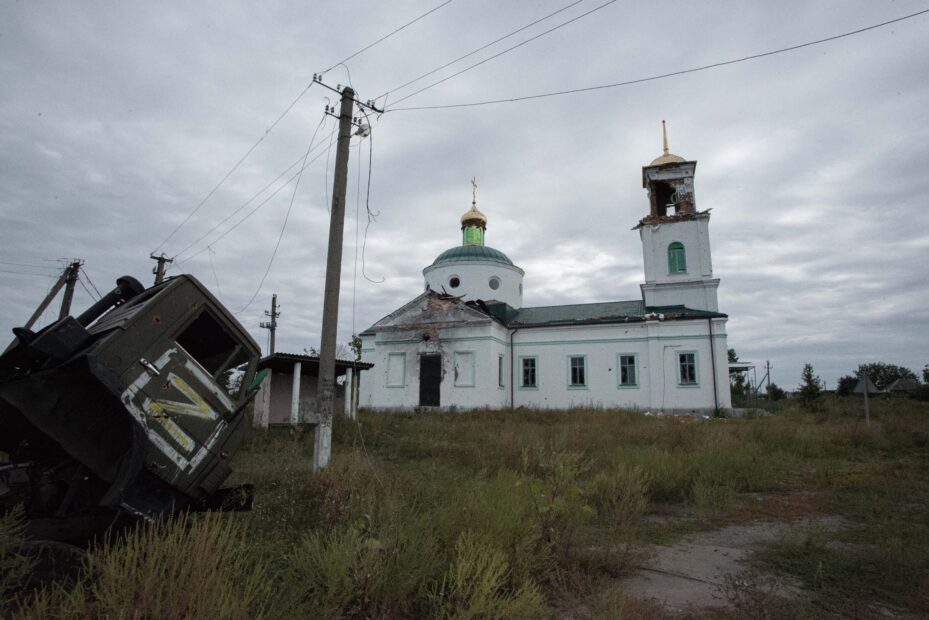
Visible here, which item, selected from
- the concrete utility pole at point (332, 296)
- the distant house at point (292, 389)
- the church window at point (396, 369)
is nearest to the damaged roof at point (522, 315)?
the church window at point (396, 369)

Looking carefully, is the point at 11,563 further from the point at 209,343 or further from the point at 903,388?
the point at 903,388

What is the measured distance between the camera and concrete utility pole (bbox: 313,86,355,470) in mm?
8156

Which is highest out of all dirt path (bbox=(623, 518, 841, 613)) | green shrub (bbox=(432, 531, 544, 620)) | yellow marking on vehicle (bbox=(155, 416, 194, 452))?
yellow marking on vehicle (bbox=(155, 416, 194, 452))

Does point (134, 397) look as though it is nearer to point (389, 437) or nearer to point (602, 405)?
point (389, 437)

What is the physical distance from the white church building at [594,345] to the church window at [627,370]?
0.16 feet

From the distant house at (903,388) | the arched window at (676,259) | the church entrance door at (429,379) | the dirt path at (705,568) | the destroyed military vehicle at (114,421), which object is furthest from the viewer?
the distant house at (903,388)

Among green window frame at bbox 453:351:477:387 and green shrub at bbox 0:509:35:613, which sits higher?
green window frame at bbox 453:351:477:387

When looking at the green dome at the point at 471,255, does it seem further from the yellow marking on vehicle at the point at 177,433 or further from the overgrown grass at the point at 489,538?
the yellow marking on vehicle at the point at 177,433

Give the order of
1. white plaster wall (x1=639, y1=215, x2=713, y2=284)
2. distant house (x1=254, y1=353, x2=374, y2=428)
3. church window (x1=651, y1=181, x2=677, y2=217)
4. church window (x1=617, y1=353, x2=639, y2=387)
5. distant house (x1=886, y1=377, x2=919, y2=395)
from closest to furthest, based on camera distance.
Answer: distant house (x1=254, y1=353, x2=374, y2=428) → church window (x1=617, y1=353, x2=639, y2=387) → white plaster wall (x1=639, y1=215, x2=713, y2=284) → church window (x1=651, y1=181, x2=677, y2=217) → distant house (x1=886, y1=377, x2=919, y2=395)

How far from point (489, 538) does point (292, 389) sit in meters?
15.5

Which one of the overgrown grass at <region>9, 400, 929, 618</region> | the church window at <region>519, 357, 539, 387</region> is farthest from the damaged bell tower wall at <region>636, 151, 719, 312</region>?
the overgrown grass at <region>9, 400, 929, 618</region>

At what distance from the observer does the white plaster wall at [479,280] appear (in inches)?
1233

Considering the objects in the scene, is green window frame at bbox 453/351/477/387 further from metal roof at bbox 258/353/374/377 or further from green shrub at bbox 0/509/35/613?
green shrub at bbox 0/509/35/613

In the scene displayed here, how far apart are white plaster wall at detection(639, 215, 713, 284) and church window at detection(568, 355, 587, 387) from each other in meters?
5.42
